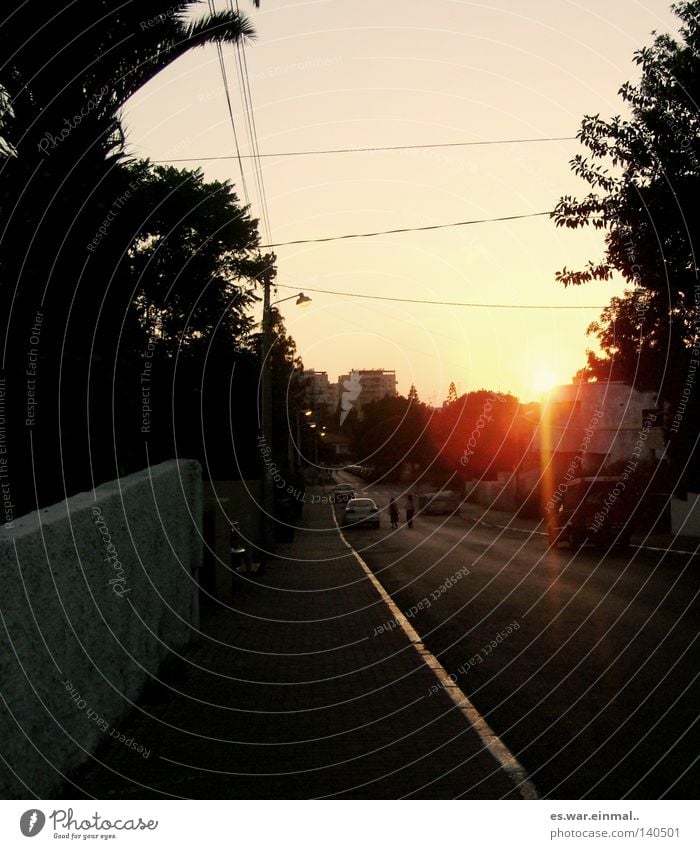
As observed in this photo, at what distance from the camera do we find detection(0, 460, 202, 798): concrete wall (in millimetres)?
5062

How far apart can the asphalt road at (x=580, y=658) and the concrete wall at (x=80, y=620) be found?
2.78 metres

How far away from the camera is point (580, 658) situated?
992 cm

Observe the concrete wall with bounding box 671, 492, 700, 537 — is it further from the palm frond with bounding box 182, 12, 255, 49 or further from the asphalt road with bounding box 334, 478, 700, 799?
the palm frond with bounding box 182, 12, 255, 49

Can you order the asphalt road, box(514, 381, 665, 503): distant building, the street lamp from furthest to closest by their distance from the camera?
1. box(514, 381, 665, 503): distant building
2. the street lamp
3. the asphalt road

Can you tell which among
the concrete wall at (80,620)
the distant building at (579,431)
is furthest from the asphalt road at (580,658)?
the distant building at (579,431)

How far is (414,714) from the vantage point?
7953 millimetres

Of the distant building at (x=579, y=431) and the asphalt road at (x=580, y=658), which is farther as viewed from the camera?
the distant building at (x=579, y=431)

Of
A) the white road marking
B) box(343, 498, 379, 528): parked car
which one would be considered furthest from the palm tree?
box(343, 498, 379, 528): parked car

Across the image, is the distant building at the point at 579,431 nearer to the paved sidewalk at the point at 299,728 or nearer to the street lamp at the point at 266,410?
the street lamp at the point at 266,410

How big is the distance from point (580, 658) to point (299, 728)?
11.4 feet

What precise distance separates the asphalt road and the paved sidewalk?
1.50 feet

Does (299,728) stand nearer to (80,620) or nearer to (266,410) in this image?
(80,620)

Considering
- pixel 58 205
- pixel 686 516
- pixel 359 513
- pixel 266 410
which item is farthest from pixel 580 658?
pixel 359 513

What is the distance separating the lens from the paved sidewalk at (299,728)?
594cm
